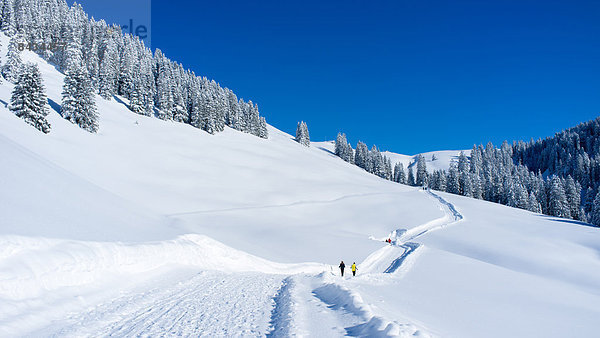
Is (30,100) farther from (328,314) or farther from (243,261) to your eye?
→ (328,314)

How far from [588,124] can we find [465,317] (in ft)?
751

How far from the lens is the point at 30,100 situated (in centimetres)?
3391

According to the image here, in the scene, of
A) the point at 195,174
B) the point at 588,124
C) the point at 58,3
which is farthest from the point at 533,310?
the point at 588,124

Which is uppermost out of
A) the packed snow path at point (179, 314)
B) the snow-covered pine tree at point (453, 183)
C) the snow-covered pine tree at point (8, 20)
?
the snow-covered pine tree at point (8, 20)

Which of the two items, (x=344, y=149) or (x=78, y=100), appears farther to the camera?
(x=344, y=149)

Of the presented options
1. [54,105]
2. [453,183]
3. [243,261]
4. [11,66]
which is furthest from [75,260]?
[453,183]

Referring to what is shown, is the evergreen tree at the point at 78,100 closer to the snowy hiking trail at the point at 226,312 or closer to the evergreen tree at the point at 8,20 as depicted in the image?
the snowy hiking trail at the point at 226,312

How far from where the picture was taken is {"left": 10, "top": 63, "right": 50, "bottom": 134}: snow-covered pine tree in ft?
110

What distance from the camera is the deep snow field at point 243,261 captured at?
719cm

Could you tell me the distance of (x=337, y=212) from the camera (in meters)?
40.4

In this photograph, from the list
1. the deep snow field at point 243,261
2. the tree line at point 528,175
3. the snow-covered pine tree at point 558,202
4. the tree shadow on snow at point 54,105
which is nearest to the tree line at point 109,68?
the tree shadow on snow at point 54,105

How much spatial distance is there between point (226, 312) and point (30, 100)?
4038 centimetres

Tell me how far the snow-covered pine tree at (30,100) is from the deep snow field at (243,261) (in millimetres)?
2924

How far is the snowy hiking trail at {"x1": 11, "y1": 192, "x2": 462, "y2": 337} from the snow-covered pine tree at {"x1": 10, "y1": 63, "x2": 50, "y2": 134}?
1362 inches
